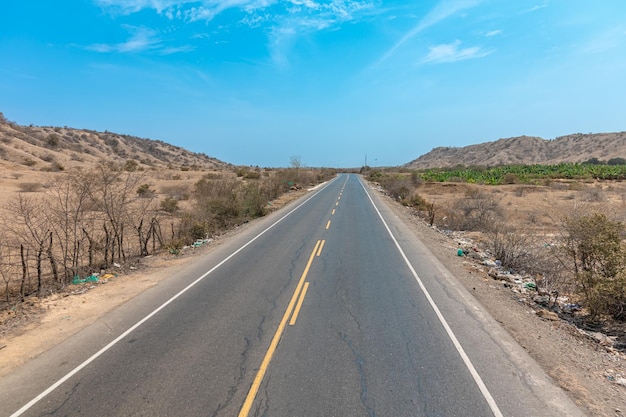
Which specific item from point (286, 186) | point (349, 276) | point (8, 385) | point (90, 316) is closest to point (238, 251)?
point (349, 276)

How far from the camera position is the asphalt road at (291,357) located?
469 centimetres

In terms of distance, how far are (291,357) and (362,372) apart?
46.4 inches

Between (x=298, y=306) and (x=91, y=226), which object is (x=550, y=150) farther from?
(x=298, y=306)

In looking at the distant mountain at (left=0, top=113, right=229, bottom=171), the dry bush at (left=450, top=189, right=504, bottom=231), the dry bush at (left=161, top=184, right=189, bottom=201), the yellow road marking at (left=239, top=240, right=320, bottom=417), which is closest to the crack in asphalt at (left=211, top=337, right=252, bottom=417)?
the yellow road marking at (left=239, top=240, right=320, bottom=417)

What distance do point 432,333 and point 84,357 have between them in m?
6.25

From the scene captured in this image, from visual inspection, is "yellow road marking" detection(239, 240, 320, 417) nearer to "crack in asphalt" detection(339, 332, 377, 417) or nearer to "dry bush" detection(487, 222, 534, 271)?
"crack in asphalt" detection(339, 332, 377, 417)

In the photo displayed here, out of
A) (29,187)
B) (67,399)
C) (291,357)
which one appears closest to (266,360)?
(291,357)

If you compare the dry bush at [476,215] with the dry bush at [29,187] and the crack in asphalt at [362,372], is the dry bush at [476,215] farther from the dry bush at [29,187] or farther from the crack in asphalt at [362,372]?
the dry bush at [29,187]

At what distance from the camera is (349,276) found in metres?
10.5

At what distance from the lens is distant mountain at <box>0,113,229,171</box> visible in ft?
161

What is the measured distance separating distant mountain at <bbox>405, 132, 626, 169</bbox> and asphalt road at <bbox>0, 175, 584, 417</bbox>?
158m

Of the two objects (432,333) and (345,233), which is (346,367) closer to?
(432,333)

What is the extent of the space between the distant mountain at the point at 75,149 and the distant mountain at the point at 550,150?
442ft

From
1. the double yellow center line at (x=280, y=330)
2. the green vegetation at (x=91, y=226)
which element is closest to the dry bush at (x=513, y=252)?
the double yellow center line at (x=280, y=330)
